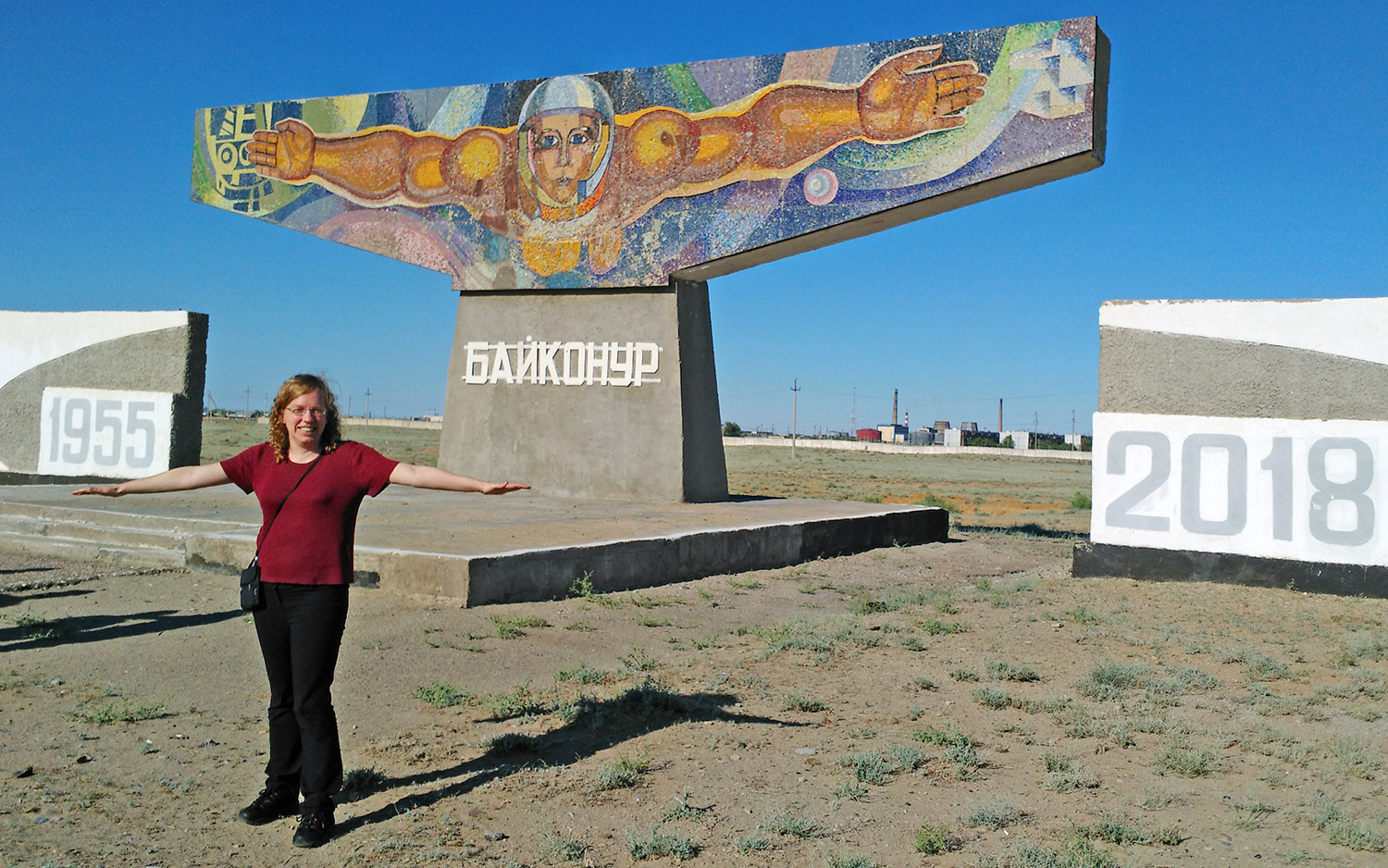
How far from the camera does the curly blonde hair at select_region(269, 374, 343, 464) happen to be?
4559 millimetres

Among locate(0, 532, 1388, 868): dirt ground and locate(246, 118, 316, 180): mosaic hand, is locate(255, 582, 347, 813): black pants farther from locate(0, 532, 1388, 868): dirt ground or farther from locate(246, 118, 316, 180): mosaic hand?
locate(246, 118, 316, 180): mosaic hand

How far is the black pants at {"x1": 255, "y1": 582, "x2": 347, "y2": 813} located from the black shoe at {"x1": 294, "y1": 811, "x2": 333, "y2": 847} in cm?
3

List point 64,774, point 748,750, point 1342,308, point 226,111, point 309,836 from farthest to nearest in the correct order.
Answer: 1. point 226,111
2. point 1342,308
3. point 748,750
4. point 64,774
5. point 309,836

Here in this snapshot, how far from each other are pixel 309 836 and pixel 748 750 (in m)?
2.34

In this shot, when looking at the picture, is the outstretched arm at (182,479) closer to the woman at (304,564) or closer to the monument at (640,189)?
the woman at (304,564)

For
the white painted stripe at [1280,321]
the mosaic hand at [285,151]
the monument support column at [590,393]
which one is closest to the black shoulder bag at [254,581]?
the white painted stripe at [1280,321]

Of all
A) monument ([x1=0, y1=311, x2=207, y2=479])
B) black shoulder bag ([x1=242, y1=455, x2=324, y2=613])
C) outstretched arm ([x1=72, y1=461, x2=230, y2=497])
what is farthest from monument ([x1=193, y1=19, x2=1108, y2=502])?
black shoulder bag ([x1=242, y1=455, x2=324, y2=613])

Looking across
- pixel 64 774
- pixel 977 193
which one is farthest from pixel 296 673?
pixel 977 193

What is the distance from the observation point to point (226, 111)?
1988 centimetres

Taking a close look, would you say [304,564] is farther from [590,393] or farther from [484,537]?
[590,393]

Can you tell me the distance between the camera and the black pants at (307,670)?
4.42 metres

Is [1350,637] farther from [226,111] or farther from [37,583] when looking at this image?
[226,111]

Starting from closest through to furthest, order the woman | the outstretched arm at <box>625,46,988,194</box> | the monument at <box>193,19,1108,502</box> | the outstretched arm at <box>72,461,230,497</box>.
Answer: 1. the woman
2. the outstretched arm at <box>72,461,230,497</box>
3. the monument at <box>193,19,1108,502</box>
4. the outstretched arm at <box>625,46,988,194</box>

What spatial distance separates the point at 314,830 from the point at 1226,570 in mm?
10284
